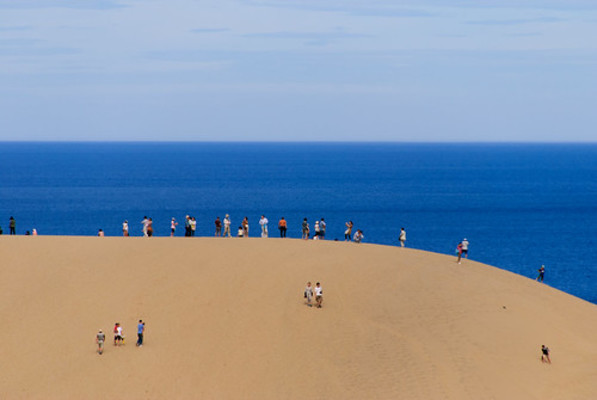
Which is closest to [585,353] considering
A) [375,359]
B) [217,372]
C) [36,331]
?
[375,359]

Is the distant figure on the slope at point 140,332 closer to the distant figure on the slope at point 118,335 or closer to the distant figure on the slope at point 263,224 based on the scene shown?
the distant figure on the slope at point 118,335

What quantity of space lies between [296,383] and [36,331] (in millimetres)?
11607

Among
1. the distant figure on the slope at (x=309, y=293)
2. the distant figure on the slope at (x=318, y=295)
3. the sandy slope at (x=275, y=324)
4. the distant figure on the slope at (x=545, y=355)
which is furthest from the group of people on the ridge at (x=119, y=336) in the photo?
the distant figure on the slope at (x=545, y=355)

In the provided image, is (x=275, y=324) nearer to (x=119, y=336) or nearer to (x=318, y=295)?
(x=318, y=295)

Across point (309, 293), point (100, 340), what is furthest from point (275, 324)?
point (100, 340)

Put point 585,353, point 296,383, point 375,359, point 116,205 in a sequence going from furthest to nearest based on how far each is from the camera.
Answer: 1. point 116,205
2. point 585,353
3. point 375,359
4. point 296,383

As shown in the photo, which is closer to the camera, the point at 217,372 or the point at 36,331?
the point at 217,372

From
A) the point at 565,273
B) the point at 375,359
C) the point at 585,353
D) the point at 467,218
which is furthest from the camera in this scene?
the point at 467,218

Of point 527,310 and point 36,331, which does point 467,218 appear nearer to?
point 527,310

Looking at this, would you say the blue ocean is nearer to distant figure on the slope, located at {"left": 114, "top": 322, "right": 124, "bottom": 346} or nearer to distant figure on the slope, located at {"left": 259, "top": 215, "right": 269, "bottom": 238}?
distant figure on the slope, located at {"left": 259, "top": 215, "right": 269, "bottom": 238}

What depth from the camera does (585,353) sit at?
33.2m

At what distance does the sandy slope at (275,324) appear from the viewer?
28.5m

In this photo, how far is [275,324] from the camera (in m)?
32.5

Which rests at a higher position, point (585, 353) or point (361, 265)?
point (361, 265)
